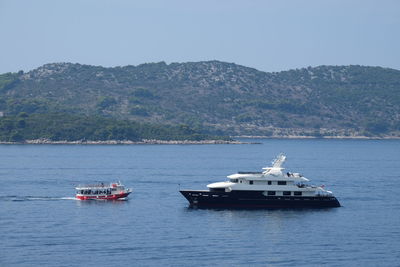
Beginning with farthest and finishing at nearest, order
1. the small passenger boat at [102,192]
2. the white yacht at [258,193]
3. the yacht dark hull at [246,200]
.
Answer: the small passenger boat at [102,192], the yacht dark hull at [246,200], the white yacht at [258,193]

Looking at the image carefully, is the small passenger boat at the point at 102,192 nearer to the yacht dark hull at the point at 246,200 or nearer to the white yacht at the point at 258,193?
the yacht dark hull at the point at 246,200

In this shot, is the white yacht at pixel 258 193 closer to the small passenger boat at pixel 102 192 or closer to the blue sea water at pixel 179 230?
the blue sea water at pixel 179 230

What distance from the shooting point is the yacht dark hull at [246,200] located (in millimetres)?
101688

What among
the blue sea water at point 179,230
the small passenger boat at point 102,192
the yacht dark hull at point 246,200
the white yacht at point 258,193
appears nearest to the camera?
the blue sea water at point 179,230

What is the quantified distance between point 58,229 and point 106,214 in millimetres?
12504

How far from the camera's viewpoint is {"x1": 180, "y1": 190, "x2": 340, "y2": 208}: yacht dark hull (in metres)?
102

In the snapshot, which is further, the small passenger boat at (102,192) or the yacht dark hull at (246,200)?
the small passenger boat at (102,192)

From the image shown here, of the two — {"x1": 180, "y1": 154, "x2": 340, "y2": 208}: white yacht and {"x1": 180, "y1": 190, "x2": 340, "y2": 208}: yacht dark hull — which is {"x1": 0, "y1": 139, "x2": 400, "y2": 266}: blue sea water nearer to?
{"x1": 180, "y1": 190, "x2": 340, "y2": 208}: yacht dark hull

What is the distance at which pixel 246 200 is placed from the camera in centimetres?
10188

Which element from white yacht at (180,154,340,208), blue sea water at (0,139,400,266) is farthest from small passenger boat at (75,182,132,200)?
white yacht at (180,154,340,208)

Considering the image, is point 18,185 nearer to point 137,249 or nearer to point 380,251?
point 137,249

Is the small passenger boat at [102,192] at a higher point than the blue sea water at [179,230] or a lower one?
higher

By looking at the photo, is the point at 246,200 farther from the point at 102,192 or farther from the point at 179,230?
the point at 102,192

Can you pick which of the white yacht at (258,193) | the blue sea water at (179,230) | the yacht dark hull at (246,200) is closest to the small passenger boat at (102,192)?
the blue sea water at (179,230)
